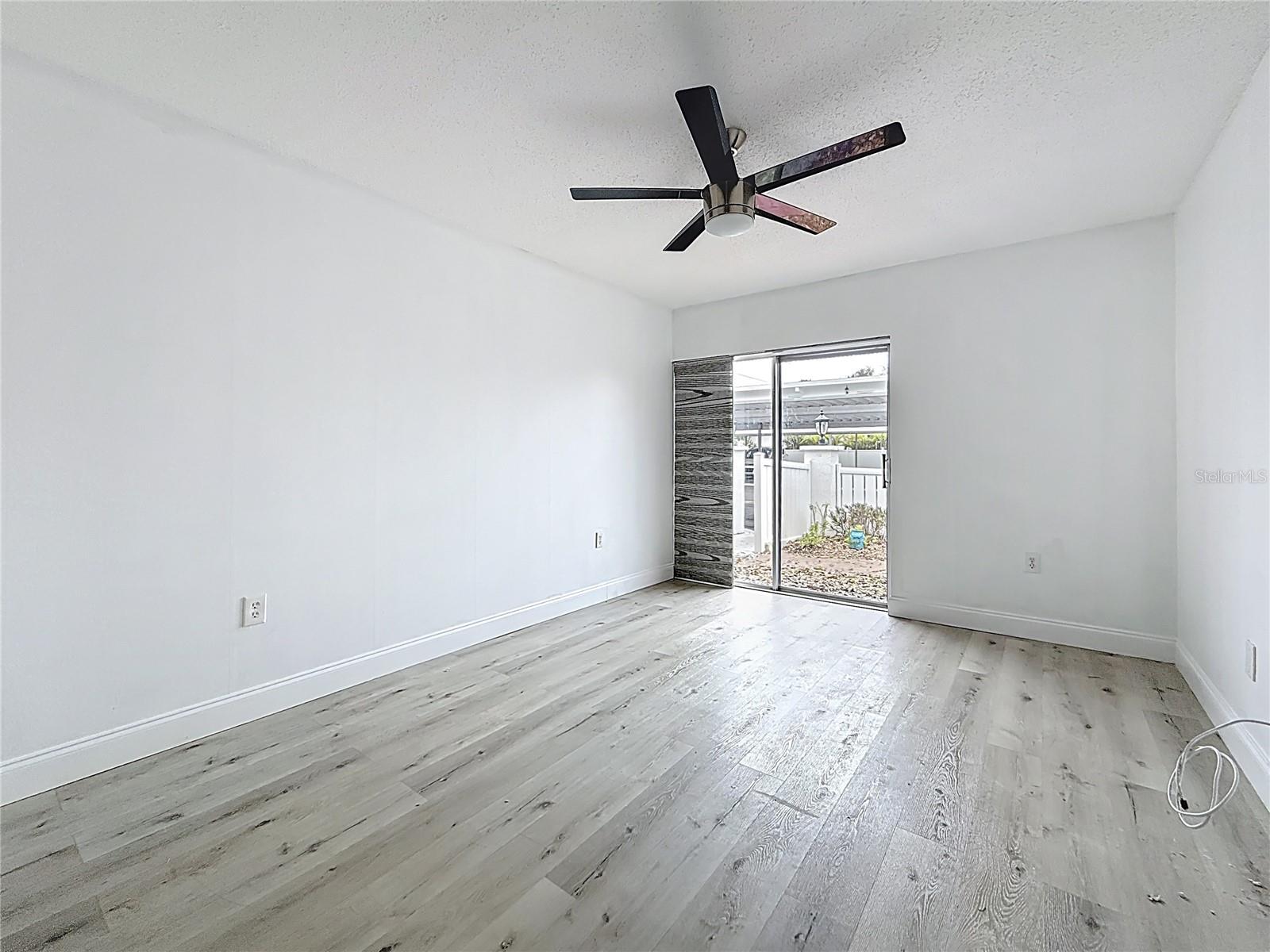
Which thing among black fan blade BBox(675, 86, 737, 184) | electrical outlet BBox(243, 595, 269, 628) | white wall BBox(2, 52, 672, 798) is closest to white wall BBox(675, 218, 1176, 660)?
black fan blade BBox(675, 86, 737, 184)

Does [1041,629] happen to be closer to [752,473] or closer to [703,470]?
[752,473]

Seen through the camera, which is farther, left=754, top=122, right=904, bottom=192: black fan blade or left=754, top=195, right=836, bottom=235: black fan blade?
left=754, top=195, right=836, bottom=235: black fan blade

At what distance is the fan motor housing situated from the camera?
2.30 m

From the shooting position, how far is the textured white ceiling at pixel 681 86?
69.1 inches

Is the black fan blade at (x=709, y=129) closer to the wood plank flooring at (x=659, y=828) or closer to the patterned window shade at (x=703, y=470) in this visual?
the wood plank flooring at (x=659, y=828)

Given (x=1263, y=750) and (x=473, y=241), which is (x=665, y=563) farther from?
(x=1263, y=750)

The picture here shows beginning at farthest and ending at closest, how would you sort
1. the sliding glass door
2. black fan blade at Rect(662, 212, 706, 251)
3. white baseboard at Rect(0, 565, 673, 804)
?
the sliding glass door
black fan blade at Rect(662, 212, 706, 251)
white baseboard at Rect(0, 565, 673, 804)

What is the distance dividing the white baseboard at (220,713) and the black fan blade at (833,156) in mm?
2794

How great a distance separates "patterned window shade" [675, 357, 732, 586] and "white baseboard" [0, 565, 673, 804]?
1790 mm

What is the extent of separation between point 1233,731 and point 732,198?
2813mm

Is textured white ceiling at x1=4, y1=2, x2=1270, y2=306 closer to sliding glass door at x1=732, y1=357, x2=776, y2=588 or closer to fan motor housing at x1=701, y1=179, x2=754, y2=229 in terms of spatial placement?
fan motor housing at x1=701, y1=179, x2=754, y2=229

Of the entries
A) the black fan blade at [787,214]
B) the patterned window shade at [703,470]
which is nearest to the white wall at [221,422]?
the black fan blade at [787,214]

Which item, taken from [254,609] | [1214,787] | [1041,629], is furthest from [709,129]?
[1041,629]

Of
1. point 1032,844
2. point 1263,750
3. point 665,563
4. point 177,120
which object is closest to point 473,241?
point 177,120
